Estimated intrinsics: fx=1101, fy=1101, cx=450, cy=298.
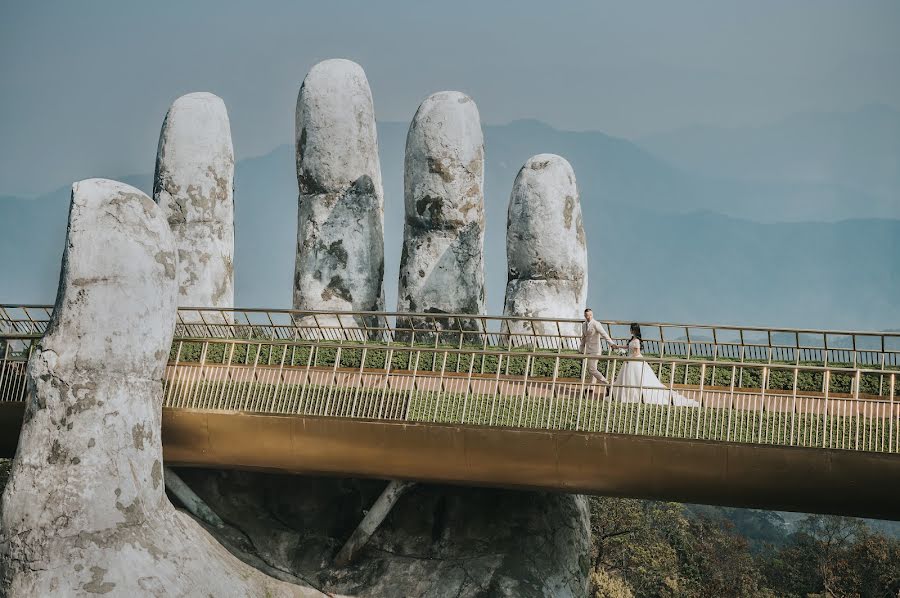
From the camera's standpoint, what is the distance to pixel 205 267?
75.4ft

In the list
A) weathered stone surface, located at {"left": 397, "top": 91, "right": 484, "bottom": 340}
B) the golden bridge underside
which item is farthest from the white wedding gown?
weathered stone surface, located at {"left": 397, "top": 91, "right": 484, "bottom": 340}

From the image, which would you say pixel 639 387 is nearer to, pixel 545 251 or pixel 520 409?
pixel 520 409

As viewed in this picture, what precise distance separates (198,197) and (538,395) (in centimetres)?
999

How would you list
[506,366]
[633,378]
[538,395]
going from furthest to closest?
[506,366] → [633,378] → [538,395]

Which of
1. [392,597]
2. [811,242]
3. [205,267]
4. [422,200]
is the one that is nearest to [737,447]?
[392,597]

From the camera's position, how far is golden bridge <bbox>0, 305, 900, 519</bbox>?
15.0m

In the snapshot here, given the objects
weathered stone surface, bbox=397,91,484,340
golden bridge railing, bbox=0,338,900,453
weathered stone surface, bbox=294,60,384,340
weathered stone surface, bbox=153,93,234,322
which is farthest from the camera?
weathered stone surface, bbox=294,60,384,340

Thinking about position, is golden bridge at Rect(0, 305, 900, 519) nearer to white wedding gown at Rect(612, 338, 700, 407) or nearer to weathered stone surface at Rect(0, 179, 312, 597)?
white wedding gown at Rect(612, 338, 700, 407)

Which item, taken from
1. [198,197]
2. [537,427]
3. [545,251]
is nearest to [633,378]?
[537,427]

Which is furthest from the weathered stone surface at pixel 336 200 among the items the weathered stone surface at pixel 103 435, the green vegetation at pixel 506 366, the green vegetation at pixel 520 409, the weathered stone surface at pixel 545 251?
the weathered stone surface at pixel 103 435

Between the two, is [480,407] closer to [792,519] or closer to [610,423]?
[610,423]

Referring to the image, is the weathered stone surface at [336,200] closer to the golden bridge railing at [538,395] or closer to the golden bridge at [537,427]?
the golden bridge railing at [538,395]

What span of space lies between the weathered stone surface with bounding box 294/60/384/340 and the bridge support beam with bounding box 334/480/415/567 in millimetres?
6341

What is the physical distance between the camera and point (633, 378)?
1673 cm
